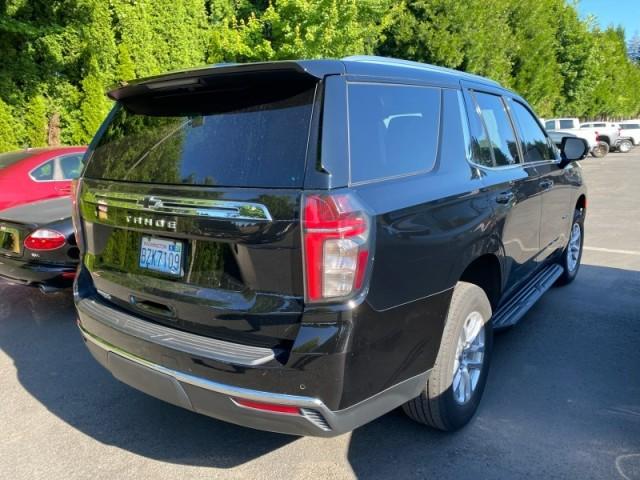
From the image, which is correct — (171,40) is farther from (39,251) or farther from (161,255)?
(161,255)

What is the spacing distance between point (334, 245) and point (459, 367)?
1.38 metres

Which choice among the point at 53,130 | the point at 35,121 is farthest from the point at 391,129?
the point at 53,130

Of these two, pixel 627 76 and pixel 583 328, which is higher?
pixel 627 76

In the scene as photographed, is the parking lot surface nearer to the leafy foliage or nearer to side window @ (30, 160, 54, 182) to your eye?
side window @ (30, 160, 54, 182)

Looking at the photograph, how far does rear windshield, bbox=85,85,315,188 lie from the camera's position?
225 centimetres

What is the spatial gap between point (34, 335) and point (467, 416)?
3538 millimetres

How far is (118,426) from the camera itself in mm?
3158

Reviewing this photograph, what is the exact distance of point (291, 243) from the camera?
7.05ft

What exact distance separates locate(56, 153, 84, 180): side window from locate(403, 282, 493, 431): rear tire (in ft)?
18.3

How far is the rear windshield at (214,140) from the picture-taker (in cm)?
225

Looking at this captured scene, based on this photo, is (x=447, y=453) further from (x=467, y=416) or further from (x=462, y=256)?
(x=462, y=256)

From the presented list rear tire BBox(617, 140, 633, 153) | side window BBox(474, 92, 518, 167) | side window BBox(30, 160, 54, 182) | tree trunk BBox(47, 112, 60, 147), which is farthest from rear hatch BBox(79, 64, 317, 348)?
rear tire BBox(617, 140, 633, 153)

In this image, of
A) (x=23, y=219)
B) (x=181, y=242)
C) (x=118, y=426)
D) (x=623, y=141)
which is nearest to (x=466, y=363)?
(x=181, y=242)

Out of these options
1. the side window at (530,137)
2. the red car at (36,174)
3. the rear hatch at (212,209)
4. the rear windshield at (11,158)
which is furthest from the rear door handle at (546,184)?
the rear windshield at (11,158)
